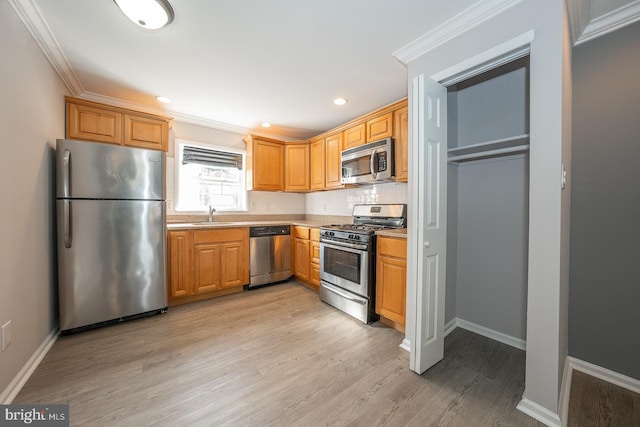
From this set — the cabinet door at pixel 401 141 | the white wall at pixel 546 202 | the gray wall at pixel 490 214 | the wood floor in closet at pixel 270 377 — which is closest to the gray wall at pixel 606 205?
the gray wall at pixel 490 214

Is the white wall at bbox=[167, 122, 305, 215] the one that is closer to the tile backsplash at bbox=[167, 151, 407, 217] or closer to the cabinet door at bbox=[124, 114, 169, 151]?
the tile backsplash at bbox=[167, 151, 407, 217]

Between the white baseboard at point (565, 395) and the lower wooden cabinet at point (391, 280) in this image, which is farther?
the lower wooden cabinet at point (391, 280)

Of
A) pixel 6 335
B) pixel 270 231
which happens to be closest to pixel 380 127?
pixel 270 231

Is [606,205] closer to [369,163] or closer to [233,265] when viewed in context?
[369,163]

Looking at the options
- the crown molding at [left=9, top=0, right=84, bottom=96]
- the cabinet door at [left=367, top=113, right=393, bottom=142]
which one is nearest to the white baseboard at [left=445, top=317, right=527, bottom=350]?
the cabinet door at [left=367, top=113, right=393, bottom=142]

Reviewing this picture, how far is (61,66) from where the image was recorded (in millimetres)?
2186

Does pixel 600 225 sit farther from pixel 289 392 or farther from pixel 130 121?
pixel 130 121

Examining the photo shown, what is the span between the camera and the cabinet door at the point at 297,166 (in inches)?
158

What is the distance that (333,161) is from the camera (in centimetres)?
351

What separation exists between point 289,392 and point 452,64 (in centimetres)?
252

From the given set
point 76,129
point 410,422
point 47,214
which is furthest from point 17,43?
point 410,422

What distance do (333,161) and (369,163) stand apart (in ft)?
2.47

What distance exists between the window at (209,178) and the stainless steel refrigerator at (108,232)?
0.92 m

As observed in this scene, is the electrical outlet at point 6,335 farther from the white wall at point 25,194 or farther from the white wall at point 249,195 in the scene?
the white wall at point 249,195
